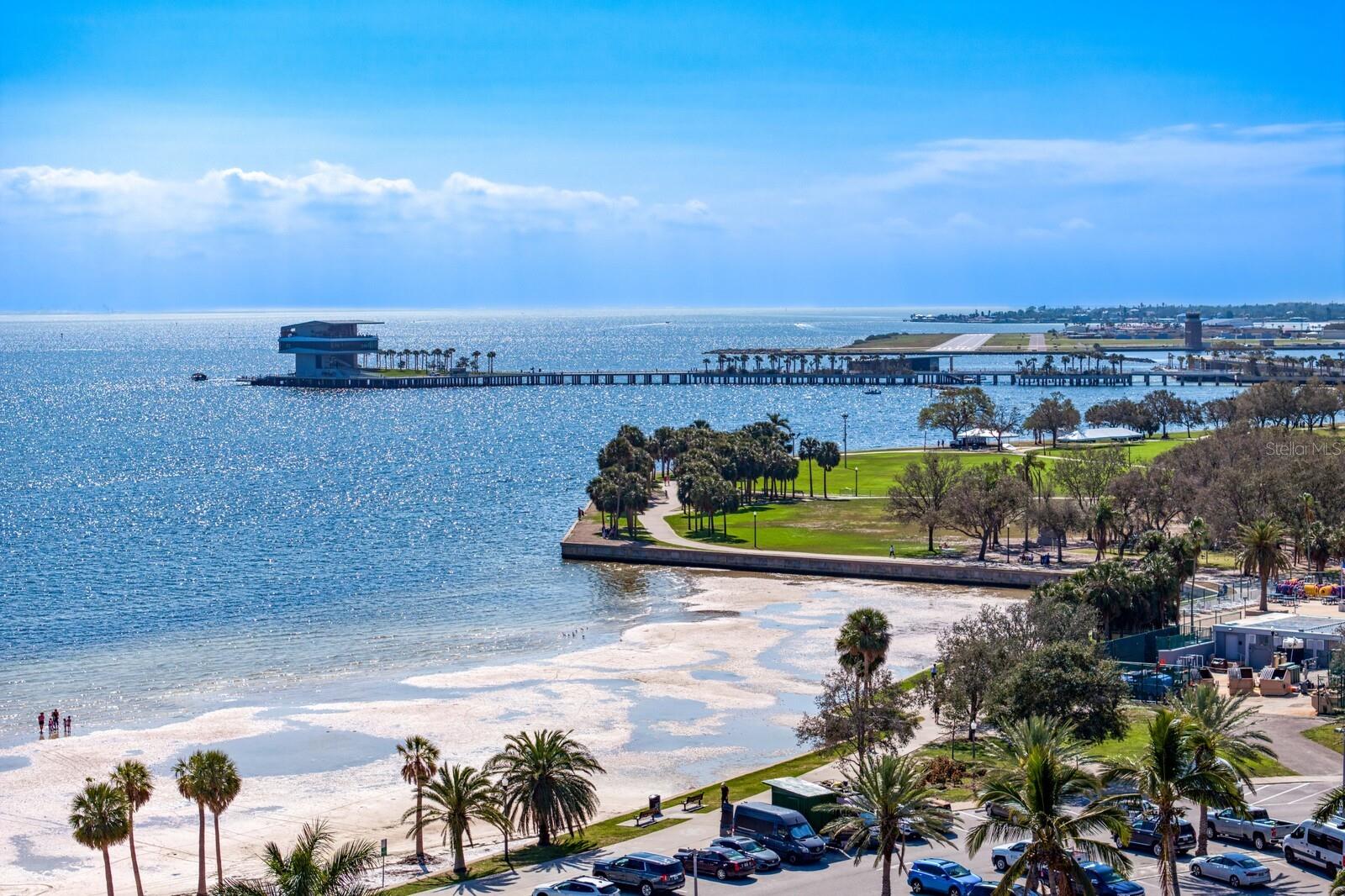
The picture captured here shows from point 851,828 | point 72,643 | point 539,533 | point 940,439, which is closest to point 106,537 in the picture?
point 539,533

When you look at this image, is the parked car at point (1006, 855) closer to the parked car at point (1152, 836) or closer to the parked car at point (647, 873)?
the parked car at point (1152, 836)

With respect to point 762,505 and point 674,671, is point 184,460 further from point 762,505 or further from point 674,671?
point 674,671

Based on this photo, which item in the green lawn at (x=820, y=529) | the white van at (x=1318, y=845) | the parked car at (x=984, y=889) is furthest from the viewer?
the green lawn at (x=820, y=529)

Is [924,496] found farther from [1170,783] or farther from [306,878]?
[306,878]

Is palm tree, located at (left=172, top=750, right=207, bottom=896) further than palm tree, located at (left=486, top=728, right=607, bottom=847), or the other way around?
palm tree, located at (left=486, top=728, right=607, bottom=847)

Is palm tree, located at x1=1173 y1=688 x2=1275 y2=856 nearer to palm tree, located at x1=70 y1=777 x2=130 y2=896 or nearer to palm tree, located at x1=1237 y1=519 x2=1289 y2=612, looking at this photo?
palm tree, located at x1=70 y1=777 x2=130 y2=896

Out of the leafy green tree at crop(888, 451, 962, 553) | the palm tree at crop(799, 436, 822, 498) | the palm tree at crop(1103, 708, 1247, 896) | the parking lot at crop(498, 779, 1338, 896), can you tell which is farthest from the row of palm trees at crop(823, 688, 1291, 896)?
the palm tree at crop(799, 436, 822, 498)

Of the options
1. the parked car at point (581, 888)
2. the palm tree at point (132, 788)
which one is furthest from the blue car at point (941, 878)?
the palm tree at point (132, 788)

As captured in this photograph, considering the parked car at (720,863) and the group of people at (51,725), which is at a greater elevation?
the parked car at (720,863)
